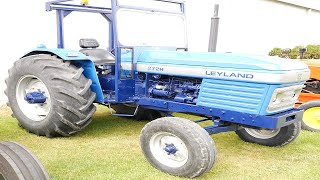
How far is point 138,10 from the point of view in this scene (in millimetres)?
4711

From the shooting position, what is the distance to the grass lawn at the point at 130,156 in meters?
3.66

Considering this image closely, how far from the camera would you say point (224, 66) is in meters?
3.88

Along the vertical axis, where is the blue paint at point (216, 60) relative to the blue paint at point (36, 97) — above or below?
above

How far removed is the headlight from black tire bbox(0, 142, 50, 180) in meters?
2.27

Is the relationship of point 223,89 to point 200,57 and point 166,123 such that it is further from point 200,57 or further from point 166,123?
point 166,123

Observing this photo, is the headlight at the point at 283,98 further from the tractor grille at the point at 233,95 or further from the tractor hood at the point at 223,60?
the tractor hood at the point at 223,60

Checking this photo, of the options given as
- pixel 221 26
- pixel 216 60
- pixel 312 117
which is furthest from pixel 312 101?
pixel 221 26

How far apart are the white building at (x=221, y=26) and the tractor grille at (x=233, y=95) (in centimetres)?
297

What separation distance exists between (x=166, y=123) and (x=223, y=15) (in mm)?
8660

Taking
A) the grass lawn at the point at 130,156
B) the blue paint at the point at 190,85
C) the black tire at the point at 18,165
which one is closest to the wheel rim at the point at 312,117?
the grass lawn at the point at 130,156

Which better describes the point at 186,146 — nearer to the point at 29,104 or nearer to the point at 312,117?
the point at 29,104

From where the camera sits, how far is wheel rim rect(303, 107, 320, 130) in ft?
17.8

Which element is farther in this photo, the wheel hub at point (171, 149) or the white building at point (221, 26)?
the white building at point (221, 26)

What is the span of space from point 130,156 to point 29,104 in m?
1.72
